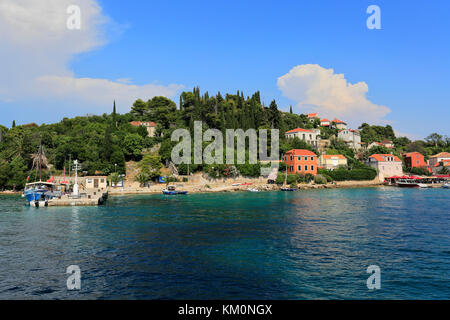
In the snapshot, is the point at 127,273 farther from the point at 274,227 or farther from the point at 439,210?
the point at 439,210

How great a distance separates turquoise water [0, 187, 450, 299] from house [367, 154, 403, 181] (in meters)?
55.7

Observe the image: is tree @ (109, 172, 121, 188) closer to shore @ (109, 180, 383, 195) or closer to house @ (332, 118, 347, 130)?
shore @ (109, 180, 383, 195)

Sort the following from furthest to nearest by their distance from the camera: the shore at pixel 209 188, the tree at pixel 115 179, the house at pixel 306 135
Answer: the house at pixel 306 135, the tree at pixel 115 179, the shore at pixel 209 188

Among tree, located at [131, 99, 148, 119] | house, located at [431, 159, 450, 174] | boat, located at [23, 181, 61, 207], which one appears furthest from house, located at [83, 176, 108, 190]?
house, located at [431, 159, 450, 174]

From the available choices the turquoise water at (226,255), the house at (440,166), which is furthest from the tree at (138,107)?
the house at (440,166)

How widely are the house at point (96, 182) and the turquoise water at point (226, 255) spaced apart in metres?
31.2

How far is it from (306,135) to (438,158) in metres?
43.1

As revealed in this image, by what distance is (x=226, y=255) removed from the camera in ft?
58.9

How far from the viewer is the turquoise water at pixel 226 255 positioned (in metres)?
13.2

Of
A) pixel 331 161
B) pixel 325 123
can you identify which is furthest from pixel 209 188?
pixel 325 123

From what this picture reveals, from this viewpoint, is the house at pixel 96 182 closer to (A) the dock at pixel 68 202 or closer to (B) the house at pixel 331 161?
(A) the dock at pixel 68 202

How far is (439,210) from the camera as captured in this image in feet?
118

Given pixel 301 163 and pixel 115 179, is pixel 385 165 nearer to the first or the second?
pixel 301 163

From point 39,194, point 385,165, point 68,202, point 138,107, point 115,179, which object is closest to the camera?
point 68,202
